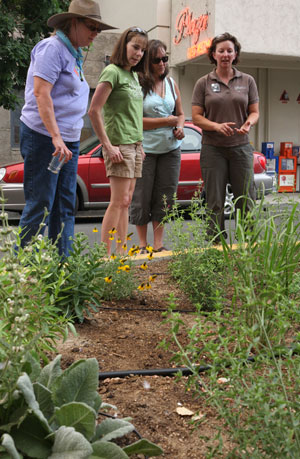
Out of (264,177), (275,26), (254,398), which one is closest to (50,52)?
(254,398)

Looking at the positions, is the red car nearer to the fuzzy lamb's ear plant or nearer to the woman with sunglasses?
the woman with sunglasses

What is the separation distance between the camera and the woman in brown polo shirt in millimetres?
5402

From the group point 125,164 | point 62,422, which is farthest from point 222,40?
point 62,422

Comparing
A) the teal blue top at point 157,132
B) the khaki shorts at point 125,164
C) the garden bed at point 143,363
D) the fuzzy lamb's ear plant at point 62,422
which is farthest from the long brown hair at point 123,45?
the fuzzy lamb's ear plant at point 62,422

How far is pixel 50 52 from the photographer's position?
13.2 ft

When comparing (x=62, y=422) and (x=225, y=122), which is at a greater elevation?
(x=225, y=122)

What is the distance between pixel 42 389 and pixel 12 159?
638 inches

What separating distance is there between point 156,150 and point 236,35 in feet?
33.6

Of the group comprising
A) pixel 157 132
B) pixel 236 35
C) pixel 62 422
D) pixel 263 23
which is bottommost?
pixel 62 422

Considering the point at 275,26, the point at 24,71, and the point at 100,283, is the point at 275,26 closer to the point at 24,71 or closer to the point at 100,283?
the point at 24,71

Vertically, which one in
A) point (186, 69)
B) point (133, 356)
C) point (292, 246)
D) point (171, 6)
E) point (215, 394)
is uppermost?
point (171, 6)

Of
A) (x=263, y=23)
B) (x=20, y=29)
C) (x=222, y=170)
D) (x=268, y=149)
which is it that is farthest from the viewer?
(x=268, y=149)

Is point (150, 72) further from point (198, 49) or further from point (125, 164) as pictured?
point (198, 49)

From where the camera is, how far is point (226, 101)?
215 inches
